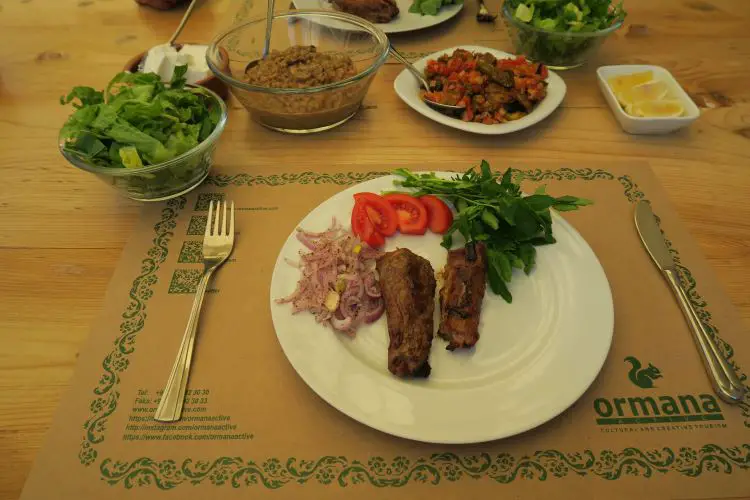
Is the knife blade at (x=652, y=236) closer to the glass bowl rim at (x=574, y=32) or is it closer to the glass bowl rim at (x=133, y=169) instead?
the glass bowl rim at (x=574, y=32)

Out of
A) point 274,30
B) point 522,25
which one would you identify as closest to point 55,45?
point 274,30

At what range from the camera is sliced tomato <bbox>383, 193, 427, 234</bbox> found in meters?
1.76

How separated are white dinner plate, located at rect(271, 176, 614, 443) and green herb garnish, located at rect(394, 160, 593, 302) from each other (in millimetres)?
63

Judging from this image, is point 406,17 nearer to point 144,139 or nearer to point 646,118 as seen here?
point 646,118

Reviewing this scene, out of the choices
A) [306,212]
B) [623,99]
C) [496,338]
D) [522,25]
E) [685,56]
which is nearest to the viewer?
[496,338]

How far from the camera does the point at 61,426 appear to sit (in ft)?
4.34

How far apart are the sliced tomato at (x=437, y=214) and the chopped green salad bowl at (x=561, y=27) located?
1.36 meters

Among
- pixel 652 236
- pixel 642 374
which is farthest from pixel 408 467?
pixel 652 236

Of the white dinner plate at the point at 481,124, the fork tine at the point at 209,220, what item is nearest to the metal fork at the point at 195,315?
the fork tine at the point at 209,220

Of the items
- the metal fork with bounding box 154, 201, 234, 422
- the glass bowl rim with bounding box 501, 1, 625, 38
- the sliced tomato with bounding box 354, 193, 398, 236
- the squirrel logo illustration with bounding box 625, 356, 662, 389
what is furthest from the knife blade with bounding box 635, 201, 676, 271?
the metal fork with bounding box 154, 201, 234, 422

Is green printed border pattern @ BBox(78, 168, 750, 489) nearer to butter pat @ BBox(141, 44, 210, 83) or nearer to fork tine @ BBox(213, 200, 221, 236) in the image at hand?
fork tine @ BBox(213, 200, 221, 236)

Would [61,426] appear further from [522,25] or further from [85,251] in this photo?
[522,25]

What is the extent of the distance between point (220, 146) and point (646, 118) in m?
2.02

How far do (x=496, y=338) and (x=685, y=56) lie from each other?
94.5 inches
